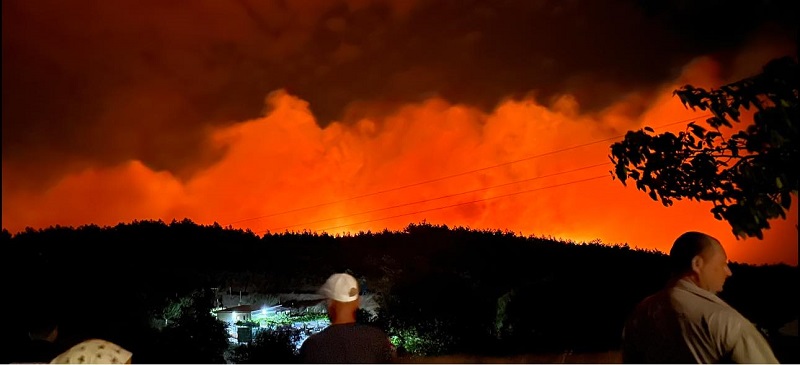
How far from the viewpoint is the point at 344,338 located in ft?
11.3

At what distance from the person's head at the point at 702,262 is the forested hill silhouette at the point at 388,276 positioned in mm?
10165

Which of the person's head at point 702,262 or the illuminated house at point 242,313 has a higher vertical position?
the illuminated house at point 242,313

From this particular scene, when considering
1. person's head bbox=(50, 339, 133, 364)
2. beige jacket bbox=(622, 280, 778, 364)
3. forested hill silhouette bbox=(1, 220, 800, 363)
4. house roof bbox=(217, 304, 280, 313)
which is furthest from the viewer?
house roof bbox=(217, 304, 280, 313)

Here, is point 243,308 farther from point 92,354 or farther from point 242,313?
point 92,354

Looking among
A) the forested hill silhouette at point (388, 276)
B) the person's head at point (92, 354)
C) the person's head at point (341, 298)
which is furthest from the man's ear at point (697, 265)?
the forested hill silhouette at point (388, 276)

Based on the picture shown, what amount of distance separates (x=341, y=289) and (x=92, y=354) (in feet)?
4.15

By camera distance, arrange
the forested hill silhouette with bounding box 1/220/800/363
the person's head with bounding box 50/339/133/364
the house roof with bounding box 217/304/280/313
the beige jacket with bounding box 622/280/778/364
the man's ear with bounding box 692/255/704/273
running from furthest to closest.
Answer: the house roof with bounding box 217/304/280/313 < the forested hill silhouette with bounding box 1/220/800/363 < the person's head with bounding box 50/339/133/364 < the man's ear with bounding box 692/255/704/273 < the beige jacket with bounding box 622/280/778/364

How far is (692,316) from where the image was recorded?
2695mm

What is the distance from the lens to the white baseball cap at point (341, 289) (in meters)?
3.51

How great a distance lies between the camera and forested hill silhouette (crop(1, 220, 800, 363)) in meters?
11.6

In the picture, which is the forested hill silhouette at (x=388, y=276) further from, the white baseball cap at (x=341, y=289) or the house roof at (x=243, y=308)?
the white baseball cap at (x=341, y=289)

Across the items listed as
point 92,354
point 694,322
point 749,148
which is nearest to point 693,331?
point 694,322

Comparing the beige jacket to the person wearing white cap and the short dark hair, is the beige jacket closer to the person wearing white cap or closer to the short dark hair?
the short dark hair

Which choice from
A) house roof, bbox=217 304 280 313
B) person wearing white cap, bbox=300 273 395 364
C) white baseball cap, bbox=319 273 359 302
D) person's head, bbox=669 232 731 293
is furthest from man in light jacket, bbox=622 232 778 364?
house roof, bbox=217 304 280 313
